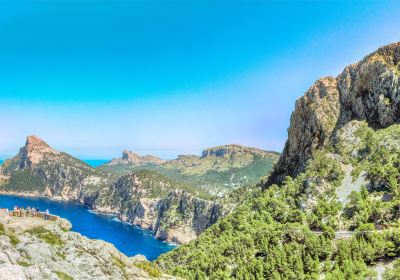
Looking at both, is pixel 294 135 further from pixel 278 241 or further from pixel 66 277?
pixel 66 277

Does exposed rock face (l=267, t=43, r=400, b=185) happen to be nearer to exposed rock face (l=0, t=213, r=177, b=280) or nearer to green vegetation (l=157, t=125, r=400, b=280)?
green vegetation (l=157, t=125, r=400, b=280)

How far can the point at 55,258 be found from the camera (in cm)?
3472

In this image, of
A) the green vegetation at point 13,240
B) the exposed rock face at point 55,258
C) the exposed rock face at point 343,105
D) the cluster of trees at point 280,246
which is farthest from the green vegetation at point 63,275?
the exposed rock face at point 343,105

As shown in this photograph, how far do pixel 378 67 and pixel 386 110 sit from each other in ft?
52.3

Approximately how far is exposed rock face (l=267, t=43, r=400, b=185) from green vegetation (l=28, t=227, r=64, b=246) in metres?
103

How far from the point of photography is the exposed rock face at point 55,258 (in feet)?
95.5

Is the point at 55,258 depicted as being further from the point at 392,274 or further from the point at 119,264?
the point at 392,274

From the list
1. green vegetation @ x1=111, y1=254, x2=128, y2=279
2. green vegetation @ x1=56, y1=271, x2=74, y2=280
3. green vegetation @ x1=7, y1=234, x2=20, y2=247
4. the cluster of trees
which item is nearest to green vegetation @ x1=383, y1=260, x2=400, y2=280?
the cluster of trees

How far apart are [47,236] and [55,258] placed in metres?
6.45

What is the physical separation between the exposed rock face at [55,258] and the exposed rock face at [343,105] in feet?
322

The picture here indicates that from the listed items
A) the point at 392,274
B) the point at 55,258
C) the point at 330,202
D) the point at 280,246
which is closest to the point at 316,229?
the point at 330,202

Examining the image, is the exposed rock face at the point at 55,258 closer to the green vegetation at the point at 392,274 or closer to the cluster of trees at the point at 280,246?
the cluster of trees at the point at 280,246

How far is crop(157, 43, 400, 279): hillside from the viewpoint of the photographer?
67000mm

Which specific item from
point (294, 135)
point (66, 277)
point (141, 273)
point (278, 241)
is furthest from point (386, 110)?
point (66, 277)
